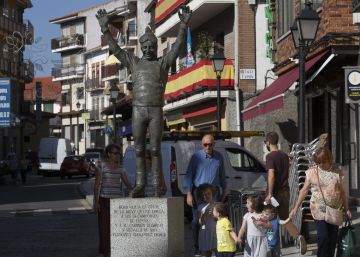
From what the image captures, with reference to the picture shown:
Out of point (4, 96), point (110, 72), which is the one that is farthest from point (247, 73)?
point (110, 72)

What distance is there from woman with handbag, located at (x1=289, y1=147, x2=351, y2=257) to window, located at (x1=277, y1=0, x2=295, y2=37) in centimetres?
1429

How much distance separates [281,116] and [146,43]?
55.1 ft

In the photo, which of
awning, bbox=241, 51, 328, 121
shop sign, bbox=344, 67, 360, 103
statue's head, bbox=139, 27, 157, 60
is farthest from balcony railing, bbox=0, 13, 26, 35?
statue's head, bbox=139, 27, 157, 60

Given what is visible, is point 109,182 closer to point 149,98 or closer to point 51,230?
point 149,98

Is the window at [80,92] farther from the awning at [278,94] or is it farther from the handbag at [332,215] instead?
the handbag at [332,215]

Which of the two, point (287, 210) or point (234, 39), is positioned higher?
point (234, 39)

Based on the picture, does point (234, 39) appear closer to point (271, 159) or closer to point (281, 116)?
point (281, 116)

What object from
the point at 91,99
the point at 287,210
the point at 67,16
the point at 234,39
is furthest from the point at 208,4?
the point at 67,16

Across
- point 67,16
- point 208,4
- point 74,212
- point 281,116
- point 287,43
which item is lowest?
point 74,212

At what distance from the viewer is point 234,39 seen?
34.5 meters

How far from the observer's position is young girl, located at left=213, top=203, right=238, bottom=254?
422 inches

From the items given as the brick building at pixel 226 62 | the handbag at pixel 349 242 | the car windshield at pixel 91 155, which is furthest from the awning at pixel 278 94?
the car windshield at pixel 91 155

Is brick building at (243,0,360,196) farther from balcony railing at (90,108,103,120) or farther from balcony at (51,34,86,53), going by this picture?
balcony at (51,34,86,53)

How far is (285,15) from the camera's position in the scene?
2580 cm
